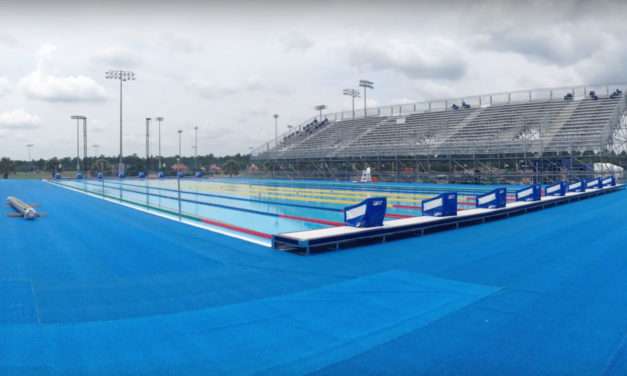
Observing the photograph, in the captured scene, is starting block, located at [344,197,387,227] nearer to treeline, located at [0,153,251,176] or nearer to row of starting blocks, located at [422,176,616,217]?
row of starting blocks, located at [422,176,616,217]

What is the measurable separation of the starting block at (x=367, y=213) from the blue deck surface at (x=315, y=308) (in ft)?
2.39

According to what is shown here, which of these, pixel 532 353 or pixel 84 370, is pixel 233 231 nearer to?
pixel 84 370

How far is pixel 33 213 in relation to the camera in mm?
14031

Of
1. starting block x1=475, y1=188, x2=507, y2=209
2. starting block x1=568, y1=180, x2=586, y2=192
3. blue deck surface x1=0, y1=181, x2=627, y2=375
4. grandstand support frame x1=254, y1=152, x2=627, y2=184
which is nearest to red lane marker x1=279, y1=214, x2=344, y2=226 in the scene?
blue deck surface x1=0, y1=181, x2=627, y2=375

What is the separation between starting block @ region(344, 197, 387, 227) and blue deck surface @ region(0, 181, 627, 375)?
0.73 metres

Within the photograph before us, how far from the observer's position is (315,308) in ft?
17.6

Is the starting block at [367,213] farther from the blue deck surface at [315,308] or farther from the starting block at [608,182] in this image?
the starting block at [608,182]

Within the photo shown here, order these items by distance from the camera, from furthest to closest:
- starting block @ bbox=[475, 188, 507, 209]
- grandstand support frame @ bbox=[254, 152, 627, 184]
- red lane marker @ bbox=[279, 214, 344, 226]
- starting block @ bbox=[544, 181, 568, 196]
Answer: grandstand support frame @ bbox=[254, 152, 627, 184], starting block @ bbox=[544, 181, 568, 196], starting block @ bbox=[475, 188, 507, 209], red lane marker @ bbox=[279, 214, 344, 226]

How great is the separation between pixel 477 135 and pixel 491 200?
24909mm

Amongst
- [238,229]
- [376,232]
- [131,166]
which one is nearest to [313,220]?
[238,229]

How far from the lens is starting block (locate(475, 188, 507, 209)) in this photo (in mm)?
13930

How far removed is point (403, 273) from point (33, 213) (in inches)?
483

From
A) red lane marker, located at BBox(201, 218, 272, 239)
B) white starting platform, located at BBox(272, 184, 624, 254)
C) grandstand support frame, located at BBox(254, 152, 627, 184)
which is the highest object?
grandstand support frame, located at BBox(254, 152, 627, 184)

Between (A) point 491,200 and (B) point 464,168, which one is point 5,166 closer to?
(B) point 464,168
